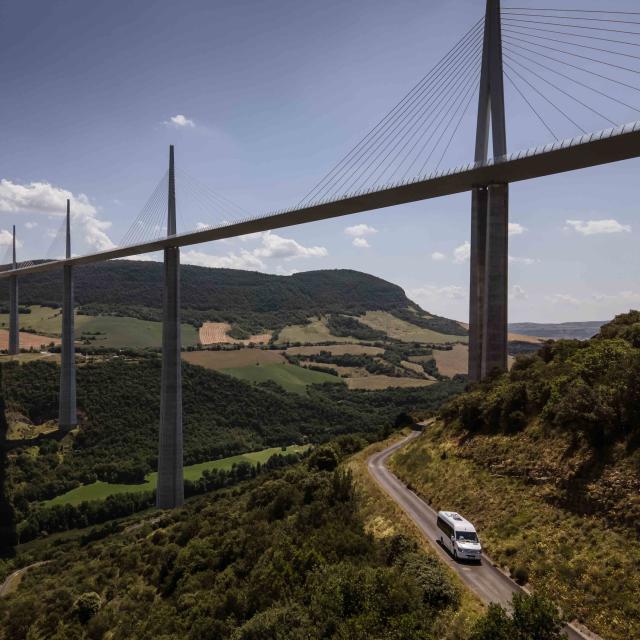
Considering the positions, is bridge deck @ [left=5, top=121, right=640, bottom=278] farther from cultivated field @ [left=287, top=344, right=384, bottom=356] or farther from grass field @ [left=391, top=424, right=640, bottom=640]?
cultivated field @ [left=287, top=344, right=384, bottom=356]

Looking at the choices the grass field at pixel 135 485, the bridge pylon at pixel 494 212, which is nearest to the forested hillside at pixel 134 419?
the grass field at pixel 135 485

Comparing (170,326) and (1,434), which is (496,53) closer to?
(170,326)

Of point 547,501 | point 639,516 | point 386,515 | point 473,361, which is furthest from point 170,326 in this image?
point 639,516

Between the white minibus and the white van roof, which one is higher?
the white van roof

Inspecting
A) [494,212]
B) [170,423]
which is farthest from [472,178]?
[170,423]

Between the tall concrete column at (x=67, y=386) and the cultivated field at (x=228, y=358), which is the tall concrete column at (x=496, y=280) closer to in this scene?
the tall concrete column at (x=67, y=386)

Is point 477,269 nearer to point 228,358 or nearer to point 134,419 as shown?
point 134,419

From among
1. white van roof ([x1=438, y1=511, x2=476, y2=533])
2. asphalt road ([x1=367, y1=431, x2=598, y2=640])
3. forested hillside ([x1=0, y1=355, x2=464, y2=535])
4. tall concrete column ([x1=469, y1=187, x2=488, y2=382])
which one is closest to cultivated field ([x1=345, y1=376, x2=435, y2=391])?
forested hillside ([x1=0, y1=355, x2=464, y2=535])

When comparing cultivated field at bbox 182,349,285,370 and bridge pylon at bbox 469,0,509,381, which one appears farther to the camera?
cultivated field at bbox 182,349,285,370
